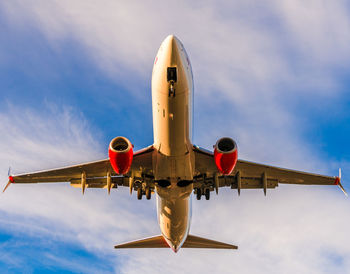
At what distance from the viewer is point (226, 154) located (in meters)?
17.7

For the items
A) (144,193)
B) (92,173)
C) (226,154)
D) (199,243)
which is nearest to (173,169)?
(226,154)

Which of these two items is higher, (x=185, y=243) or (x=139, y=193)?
(x=139, y=193)

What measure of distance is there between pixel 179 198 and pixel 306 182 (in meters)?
8.48

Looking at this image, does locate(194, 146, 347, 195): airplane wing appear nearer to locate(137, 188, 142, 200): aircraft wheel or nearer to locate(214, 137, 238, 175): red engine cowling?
locate(214, 137, 238, 175): red engine cowling

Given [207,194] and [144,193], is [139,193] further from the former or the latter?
[207,194]

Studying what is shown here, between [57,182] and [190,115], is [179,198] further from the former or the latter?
[57,182]

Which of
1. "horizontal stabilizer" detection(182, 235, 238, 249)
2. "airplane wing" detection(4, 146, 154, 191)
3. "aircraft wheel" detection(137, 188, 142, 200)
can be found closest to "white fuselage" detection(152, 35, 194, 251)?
"airplane wing" detection(4, 146, 154, 191)

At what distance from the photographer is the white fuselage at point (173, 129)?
16.4 metres

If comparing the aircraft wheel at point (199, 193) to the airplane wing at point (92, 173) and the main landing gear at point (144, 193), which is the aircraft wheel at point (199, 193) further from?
the airplane wing at point (92, 173)

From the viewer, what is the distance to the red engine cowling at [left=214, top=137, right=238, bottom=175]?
→ 17.8 m

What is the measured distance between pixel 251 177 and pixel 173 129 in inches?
333

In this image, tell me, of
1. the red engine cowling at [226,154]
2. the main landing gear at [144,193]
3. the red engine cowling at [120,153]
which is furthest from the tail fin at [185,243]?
the red engine cowling at [120,153]

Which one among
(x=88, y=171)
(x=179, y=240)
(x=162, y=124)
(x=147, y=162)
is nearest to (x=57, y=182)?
(x=88, y=171)

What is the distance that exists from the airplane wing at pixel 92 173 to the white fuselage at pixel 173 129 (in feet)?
3.67
